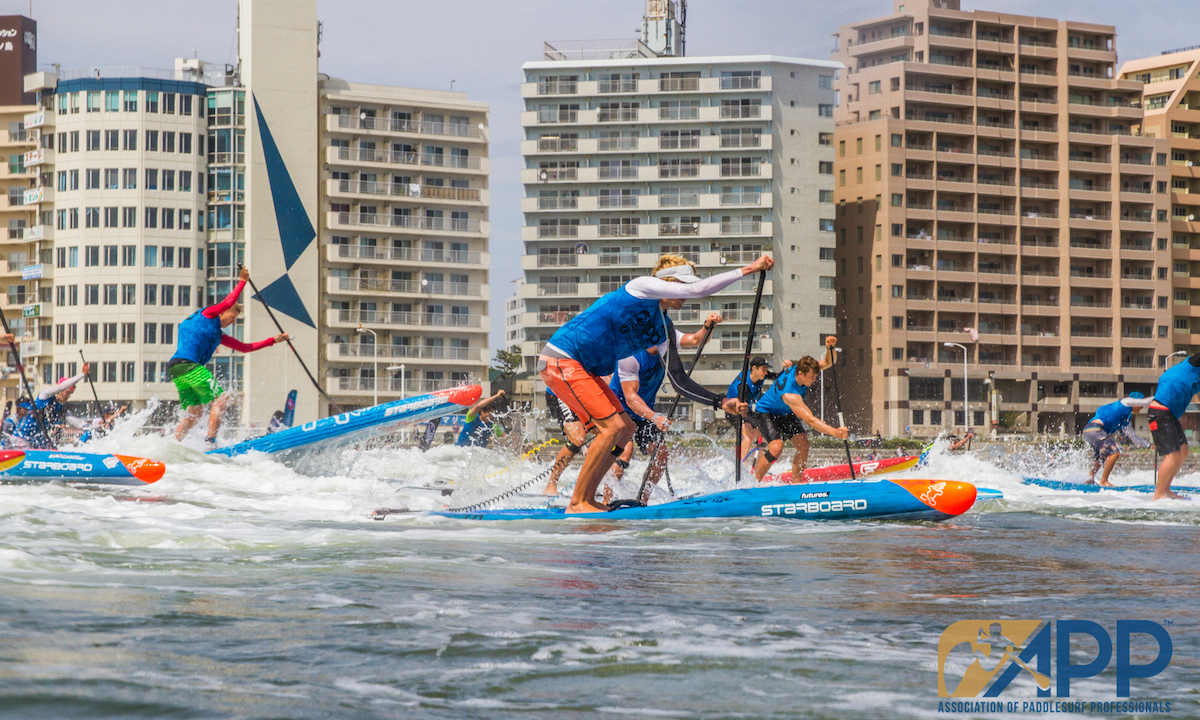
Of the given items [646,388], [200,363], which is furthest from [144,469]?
[646,388]

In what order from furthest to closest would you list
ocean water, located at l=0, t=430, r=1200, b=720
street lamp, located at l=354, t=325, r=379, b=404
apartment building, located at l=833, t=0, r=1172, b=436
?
apartment building, located at l=833, t=0, r=1172, b=436, street lamp, located at l=354, t=325, r=379, b=404, ocean water, located at l=0, t=430, r=1200, b=720

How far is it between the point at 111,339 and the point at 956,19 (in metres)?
60.8

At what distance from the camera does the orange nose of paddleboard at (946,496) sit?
9.16 metres

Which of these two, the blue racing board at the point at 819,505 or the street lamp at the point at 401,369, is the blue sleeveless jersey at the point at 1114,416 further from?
the street lamp at the point at 401,369

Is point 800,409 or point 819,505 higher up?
point 800,409

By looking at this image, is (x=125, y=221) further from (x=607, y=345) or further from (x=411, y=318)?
(x=607, y=345)

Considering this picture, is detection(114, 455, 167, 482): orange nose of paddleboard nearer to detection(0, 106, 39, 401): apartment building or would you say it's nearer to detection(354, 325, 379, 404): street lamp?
detection(354, 325, 379, 404): street lamp

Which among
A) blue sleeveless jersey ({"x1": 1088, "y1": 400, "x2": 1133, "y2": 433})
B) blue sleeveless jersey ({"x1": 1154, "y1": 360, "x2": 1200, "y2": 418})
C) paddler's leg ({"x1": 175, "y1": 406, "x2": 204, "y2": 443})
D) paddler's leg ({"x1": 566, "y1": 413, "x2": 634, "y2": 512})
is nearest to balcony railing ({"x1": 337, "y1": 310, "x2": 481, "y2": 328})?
paddler's leg ({"x1": 175, "y1": 406, "x2": 204, "y2": 443})

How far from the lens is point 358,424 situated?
50.1 ft

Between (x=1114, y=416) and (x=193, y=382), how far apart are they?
13021 mm

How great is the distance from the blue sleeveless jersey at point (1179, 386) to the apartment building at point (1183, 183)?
257 ft

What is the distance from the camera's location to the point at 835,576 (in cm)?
593

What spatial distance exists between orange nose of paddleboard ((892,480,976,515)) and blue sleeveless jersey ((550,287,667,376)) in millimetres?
2461

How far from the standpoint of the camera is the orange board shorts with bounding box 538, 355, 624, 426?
28.5 feet
